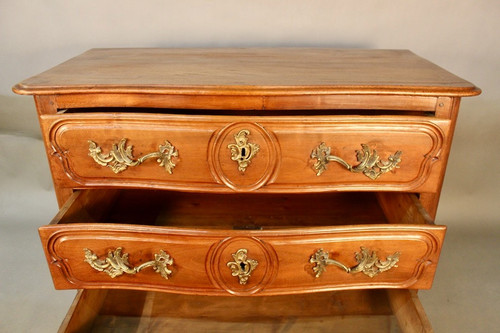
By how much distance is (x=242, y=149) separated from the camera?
872 mm

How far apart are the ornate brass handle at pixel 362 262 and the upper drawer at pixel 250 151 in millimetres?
151

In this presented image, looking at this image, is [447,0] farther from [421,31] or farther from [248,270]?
[248,270]

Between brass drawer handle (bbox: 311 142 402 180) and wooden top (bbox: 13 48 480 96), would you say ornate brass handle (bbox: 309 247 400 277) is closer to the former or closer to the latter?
brass drawer handle (bbox: 311 142 402 180)

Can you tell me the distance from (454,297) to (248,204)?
75cm

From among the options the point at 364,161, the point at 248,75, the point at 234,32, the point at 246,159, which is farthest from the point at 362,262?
the point at 234,32

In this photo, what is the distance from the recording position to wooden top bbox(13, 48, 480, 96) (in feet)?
2.75

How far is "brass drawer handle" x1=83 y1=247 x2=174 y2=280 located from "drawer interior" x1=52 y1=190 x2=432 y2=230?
0.16 m

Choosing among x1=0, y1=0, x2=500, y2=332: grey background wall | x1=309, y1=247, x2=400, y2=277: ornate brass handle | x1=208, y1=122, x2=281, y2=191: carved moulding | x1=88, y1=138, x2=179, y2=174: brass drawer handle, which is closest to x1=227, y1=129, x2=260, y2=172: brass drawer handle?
x1=208, y1=122, x2=281, y2=191: carved moulding

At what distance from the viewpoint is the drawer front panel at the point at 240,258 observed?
91 centimetres

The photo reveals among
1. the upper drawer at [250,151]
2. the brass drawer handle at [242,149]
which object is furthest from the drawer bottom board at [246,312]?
the brass drawer handle at [242,149]

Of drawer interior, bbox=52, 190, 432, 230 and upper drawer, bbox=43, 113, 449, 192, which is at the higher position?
upper drawer, bbox=43, 113, 449, 192

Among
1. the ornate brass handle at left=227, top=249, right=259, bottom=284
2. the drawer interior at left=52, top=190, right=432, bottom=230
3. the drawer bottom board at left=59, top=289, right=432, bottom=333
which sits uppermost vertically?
the ornate brass handle at left=227, top=249, right=259, bottom=284

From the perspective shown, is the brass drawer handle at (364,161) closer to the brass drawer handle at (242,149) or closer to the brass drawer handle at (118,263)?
the brass drawer handle at (242,149)

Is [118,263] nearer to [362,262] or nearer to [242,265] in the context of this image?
[242,265]
